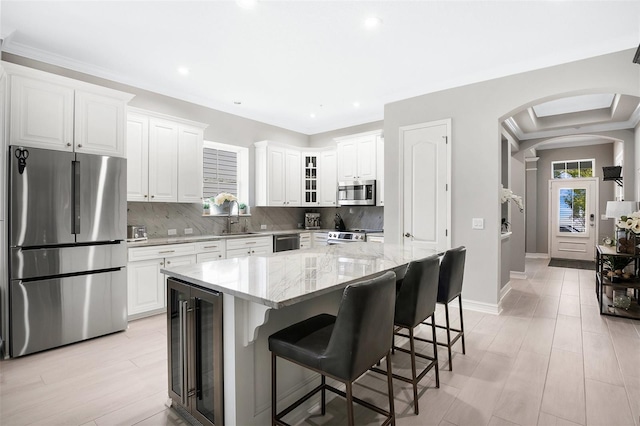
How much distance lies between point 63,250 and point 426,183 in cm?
413

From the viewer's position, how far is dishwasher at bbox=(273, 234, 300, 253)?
17.4 feet

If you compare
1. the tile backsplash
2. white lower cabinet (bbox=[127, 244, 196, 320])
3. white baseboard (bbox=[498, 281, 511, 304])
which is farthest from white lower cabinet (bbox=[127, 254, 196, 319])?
white baseboard (bbox=[498, 281, 511, 304])

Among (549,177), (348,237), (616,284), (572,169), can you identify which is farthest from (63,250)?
(572,169)

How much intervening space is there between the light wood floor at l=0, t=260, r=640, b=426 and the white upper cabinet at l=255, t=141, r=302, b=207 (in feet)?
8.94

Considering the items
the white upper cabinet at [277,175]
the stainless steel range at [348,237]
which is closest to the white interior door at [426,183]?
the stainless steel range at [348,237]

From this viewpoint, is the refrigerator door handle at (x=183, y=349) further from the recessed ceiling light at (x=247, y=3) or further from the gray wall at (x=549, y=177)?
the gray wall at (x=549, y=177)

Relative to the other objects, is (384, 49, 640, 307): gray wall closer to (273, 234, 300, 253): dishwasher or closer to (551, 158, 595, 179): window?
(273, 234, 300, 253): dishwasher

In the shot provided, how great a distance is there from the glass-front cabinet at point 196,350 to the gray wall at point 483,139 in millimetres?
3377

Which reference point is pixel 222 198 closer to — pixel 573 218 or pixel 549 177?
pixel 549 177

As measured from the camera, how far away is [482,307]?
4.02 metres

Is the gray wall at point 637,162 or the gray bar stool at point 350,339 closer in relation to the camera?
the gray bar stool at point 350,339

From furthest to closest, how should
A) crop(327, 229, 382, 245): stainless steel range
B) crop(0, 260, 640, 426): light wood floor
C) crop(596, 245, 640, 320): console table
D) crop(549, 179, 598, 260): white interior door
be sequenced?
crop(549, 179, 598, 260): white interior door
crop(327, 229, 382, 245): stainless steel range
crop(596, 245, 640, 320): console table
crop(0, 260, 640, 426): light wood floor

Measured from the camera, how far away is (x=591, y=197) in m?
8.02

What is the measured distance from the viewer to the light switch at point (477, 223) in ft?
13.1
